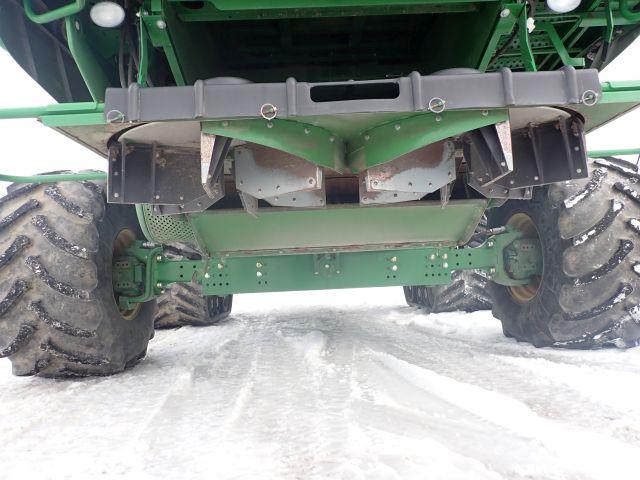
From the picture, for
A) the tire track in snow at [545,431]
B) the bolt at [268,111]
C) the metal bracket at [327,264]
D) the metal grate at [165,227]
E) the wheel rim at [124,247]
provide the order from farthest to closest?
the metal bracket at [327,264] < the wheel rim at [124,247] < the metal grate at [165,227] < the bolt at [268,111] < the tire track in snow at [545,431]

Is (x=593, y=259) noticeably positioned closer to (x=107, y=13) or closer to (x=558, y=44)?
(x=558, y=44)

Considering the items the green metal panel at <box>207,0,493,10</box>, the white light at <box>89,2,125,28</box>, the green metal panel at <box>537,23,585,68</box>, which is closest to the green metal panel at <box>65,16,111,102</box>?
the white light at <box>89,2,125,28</box>

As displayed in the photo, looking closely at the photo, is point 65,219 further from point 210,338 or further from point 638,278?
point 638,278

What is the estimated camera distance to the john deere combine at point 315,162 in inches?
59.7

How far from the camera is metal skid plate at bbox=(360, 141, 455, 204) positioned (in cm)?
179

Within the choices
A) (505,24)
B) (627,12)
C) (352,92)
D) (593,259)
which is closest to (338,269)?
(352,92)

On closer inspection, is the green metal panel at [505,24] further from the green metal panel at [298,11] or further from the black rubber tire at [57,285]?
the black rubber tire at [57,285]

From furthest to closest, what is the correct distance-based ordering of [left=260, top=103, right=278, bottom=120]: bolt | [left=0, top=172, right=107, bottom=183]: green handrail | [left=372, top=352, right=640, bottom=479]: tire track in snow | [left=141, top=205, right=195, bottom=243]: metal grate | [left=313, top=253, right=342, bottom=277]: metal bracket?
1. [left=313, top=253, right=342, bottom=277]: metal bracket
2. [left=141, top=205, right=195, bottom=243]: metal grate
3. [left=0, top=172, right=107, bottom=183]: green handrail
4. [left=260, top=103, right=278, bottom=120]: bolt
5. [left=372, top=352, right=640, bottom=479]: tire track in snow

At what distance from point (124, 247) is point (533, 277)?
2749mm

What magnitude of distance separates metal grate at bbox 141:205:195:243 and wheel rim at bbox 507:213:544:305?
216cm

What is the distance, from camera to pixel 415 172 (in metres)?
1.85

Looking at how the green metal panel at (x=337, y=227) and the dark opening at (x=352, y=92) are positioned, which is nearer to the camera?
the dark opening at (x=352, y=92)

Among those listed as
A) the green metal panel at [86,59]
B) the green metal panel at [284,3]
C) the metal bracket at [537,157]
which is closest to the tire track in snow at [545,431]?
the metal bracket at [537,157]

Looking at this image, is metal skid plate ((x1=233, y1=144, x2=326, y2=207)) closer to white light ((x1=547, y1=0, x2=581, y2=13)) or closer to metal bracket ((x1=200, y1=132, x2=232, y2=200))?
metal bracket ((x1=200, y1=132, x2=232, y2=200))
